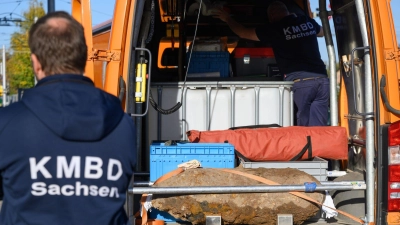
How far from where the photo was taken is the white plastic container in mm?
5078

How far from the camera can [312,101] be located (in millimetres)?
5473

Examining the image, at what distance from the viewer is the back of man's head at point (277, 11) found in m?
5.80

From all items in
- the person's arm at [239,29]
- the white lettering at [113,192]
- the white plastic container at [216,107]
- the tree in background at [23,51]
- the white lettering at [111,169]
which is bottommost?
the white lettering at [113,192]

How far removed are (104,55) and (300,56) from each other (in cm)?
235

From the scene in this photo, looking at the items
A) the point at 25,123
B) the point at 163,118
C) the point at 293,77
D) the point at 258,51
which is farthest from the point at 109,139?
the point at 258,51

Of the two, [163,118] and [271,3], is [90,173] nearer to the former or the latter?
[163,118]

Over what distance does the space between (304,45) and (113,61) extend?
2416 millimetres

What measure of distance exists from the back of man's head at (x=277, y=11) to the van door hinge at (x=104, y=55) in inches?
93.8

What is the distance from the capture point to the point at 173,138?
5.11 meters

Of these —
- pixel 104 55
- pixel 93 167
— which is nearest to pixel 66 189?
pixel 93 167

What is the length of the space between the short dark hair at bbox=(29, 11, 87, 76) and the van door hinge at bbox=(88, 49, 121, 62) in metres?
1.57

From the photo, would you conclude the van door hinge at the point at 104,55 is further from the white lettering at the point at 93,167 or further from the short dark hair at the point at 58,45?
the white lettering at the point at 93,167

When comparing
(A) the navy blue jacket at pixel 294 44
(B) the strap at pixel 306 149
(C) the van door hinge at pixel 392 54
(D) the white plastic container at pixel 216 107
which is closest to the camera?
(C) the van door hinge at pixel 392 54

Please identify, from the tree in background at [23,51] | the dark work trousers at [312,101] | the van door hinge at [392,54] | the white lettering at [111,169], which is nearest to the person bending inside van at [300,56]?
the dark work trousers at [312,101]
